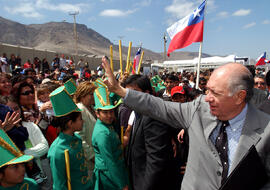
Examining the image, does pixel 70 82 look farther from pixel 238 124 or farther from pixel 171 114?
pixel 238 124

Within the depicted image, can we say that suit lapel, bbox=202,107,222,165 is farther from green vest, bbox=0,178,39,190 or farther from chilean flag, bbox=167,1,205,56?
chilean flag, bbox=167,1,205,56

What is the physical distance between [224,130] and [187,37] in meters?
4.58

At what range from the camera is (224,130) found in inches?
65.2

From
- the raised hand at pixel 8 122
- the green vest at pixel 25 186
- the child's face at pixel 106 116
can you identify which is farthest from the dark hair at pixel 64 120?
the green vest at pixel 25 186

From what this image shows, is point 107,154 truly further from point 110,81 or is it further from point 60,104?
point 110,81

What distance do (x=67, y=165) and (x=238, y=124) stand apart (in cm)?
169

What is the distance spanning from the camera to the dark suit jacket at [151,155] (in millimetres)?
2068

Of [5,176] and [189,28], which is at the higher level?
[189,28]

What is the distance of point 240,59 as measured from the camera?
2053 cm

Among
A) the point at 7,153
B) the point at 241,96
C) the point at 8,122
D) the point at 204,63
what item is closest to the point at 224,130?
the point at 241,96

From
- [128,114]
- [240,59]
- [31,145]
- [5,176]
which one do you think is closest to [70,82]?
[128,114]

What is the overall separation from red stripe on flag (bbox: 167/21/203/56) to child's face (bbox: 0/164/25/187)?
4.66 meters

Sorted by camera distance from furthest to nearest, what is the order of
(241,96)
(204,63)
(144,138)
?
(204,63), (144,138), (241,96)

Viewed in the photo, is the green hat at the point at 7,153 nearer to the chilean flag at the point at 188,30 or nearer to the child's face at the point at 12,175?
the child's face at the point at 12,175
